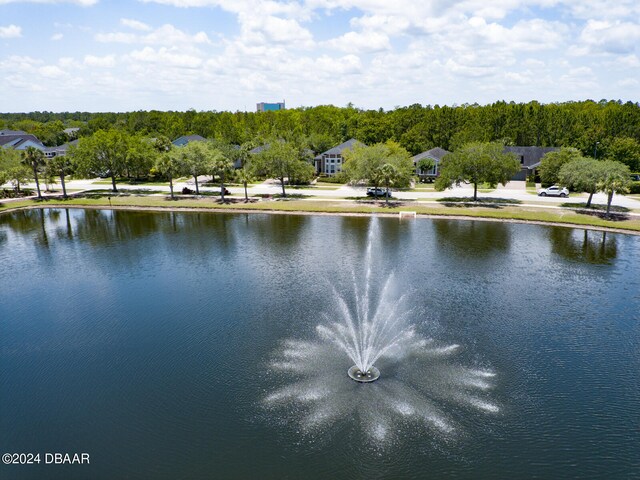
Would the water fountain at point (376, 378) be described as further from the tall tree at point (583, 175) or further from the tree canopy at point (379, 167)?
the tall tree at point (583, 175)

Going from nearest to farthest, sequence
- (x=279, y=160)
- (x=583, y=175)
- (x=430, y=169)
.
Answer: (x=583, y=175) < (x=279, y=160) < (x=430, y=169)

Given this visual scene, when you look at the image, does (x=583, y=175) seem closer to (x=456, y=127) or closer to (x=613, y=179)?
(x=613, y=179)

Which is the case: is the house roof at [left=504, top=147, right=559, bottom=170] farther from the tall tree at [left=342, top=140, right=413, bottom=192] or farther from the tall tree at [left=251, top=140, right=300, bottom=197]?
the tall tree at [left=251, top=140, right=300, bottom=197]

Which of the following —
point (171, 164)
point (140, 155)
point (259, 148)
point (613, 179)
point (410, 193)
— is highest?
point (259, 148)

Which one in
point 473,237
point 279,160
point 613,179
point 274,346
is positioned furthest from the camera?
point 279,160

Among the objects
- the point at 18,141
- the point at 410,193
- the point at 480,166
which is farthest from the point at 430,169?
the point at 18,141

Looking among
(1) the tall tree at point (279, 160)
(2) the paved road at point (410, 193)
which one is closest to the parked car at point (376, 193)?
(2) the paved road at point (410, 193)

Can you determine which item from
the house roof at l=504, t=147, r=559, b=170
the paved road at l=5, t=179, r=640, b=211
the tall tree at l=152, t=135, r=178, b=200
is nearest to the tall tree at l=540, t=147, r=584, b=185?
the paved road at l=5, t=179, r=640, b=211
